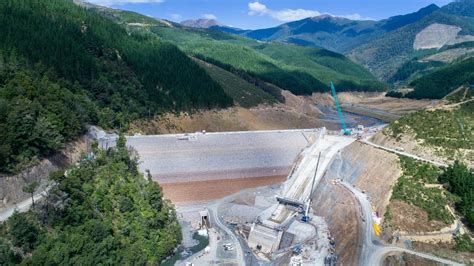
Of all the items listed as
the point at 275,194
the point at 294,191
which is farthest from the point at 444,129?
the point at 275,194

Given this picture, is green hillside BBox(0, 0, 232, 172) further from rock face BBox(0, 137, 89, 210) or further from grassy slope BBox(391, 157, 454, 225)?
grassy slope BBox(391, 157, 454, 225)

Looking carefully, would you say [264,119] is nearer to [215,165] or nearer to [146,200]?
[215,165]

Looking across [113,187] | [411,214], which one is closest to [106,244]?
[113,187]

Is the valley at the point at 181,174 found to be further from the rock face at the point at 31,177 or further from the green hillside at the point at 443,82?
the green hillside at the point at 443,82

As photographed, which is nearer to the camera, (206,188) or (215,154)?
(206,188)

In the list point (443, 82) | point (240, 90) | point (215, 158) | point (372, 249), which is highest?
point (443, 82)

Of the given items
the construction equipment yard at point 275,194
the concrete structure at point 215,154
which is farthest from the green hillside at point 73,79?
the construction equipment yard at point 275,194

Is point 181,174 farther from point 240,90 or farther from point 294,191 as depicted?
point 240,90
